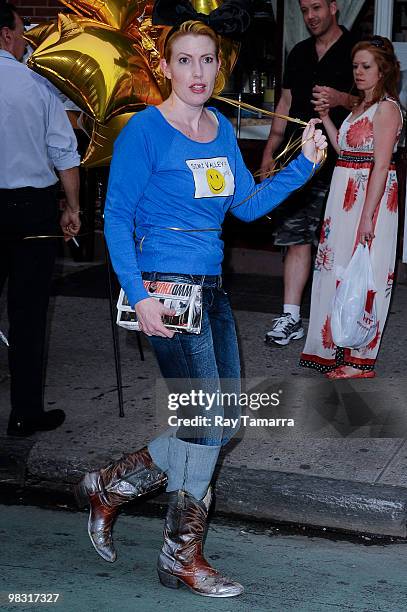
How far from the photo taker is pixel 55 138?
561 centimetres

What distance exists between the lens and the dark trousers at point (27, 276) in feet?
18.2

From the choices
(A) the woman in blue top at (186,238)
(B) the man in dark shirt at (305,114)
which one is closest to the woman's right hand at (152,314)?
(A) the woman in blue top at (186,238)

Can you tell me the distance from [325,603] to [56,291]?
17.5 ft

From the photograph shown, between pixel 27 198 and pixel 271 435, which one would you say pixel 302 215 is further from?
pixel 27 198

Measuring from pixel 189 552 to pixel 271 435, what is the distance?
172 centimetres

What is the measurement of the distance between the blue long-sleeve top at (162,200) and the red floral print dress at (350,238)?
2.32 meters

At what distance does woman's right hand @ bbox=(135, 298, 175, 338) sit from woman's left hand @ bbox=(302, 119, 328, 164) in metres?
0.81

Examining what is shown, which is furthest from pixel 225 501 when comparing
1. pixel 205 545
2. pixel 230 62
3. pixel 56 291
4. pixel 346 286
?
pixel 56 291

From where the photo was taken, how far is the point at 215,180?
4055mm

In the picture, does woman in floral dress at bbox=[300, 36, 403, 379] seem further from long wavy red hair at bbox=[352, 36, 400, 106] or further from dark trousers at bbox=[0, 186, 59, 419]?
dark trousers at bbox=[0, 186, 59, 419]

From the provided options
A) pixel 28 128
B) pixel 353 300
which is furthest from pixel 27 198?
pixel 353 300

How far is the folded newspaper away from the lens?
3918 mm

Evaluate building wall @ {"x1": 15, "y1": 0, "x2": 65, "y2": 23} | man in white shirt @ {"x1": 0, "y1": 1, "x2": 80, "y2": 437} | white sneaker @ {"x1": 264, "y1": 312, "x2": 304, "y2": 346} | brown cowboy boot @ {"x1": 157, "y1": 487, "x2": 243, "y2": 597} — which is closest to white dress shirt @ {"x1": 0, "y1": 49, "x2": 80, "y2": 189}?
man in white shirt @ {"x1": 0, "y1": 1, "x2": 80, "y2": 437}

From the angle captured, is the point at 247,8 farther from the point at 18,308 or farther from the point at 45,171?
the point at 18,308
